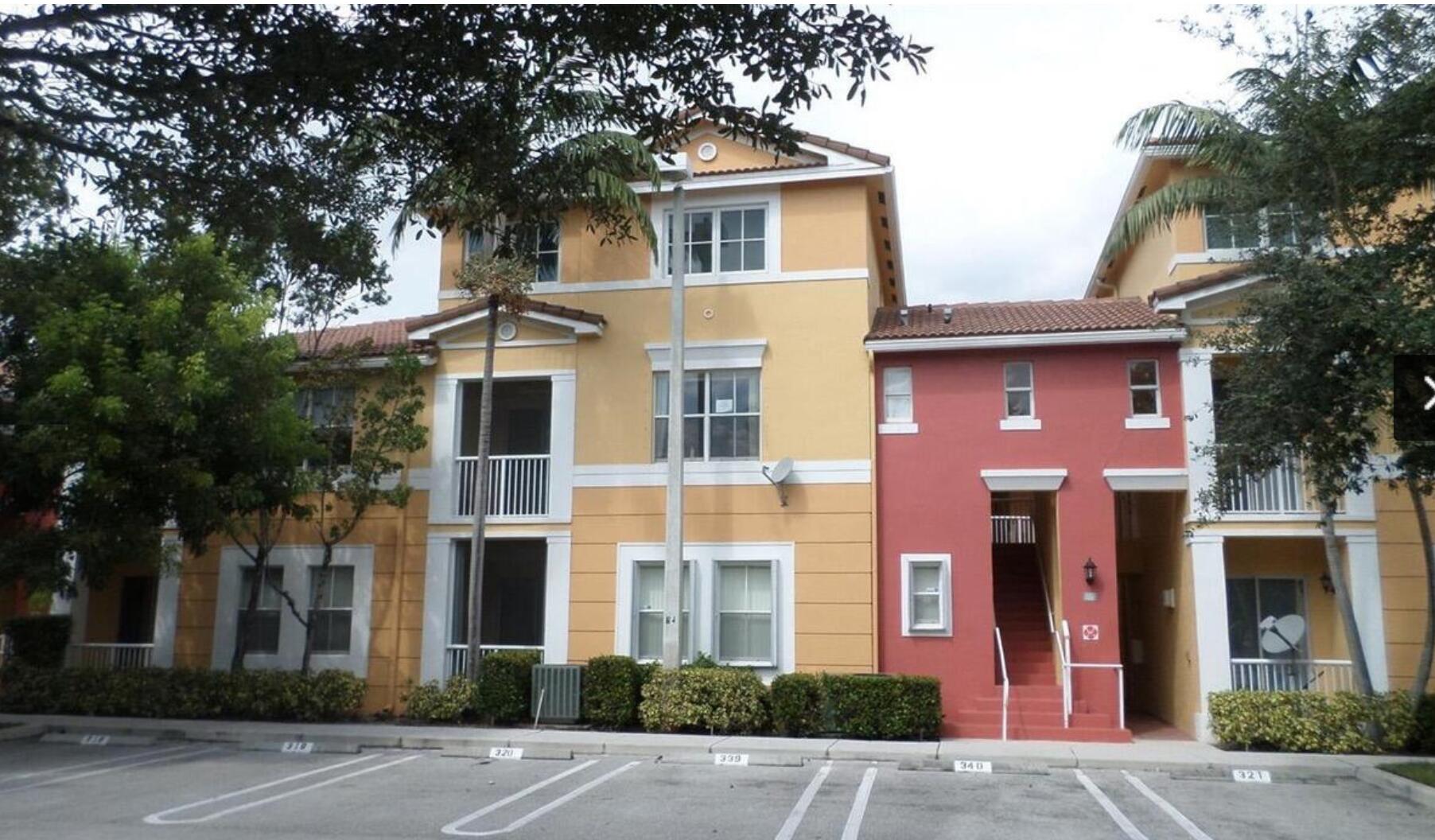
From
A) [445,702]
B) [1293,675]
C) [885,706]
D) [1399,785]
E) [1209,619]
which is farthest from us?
[445,702]

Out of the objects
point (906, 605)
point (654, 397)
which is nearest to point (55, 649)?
point (654, 397)

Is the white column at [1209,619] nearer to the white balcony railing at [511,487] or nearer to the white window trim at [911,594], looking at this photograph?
the white window trim at [911,594]

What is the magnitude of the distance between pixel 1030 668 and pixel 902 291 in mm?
10052

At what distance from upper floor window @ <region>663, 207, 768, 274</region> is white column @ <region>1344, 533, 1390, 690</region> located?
31.5 feet

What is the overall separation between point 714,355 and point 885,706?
6164 millimetres

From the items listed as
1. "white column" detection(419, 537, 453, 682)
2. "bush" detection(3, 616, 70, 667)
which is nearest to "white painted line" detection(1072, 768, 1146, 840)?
"white column" detection(419, 537, 453, 682)

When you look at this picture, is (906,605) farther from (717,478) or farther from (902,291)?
(902,291)

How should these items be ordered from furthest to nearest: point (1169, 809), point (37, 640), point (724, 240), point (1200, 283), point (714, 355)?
1. point (37, 640)
2. point (724, 240)
3. point (714, 355)
4. point (1200, 283)
5. point (1169, 809)

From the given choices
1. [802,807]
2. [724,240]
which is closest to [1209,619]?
[802,807]

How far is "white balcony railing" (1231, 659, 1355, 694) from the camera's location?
53.0 feet

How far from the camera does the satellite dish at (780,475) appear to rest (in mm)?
17438

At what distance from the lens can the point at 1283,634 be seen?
56.5ft

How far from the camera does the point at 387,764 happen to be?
46.1ft

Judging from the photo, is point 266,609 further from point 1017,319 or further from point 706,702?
point 1017,319
